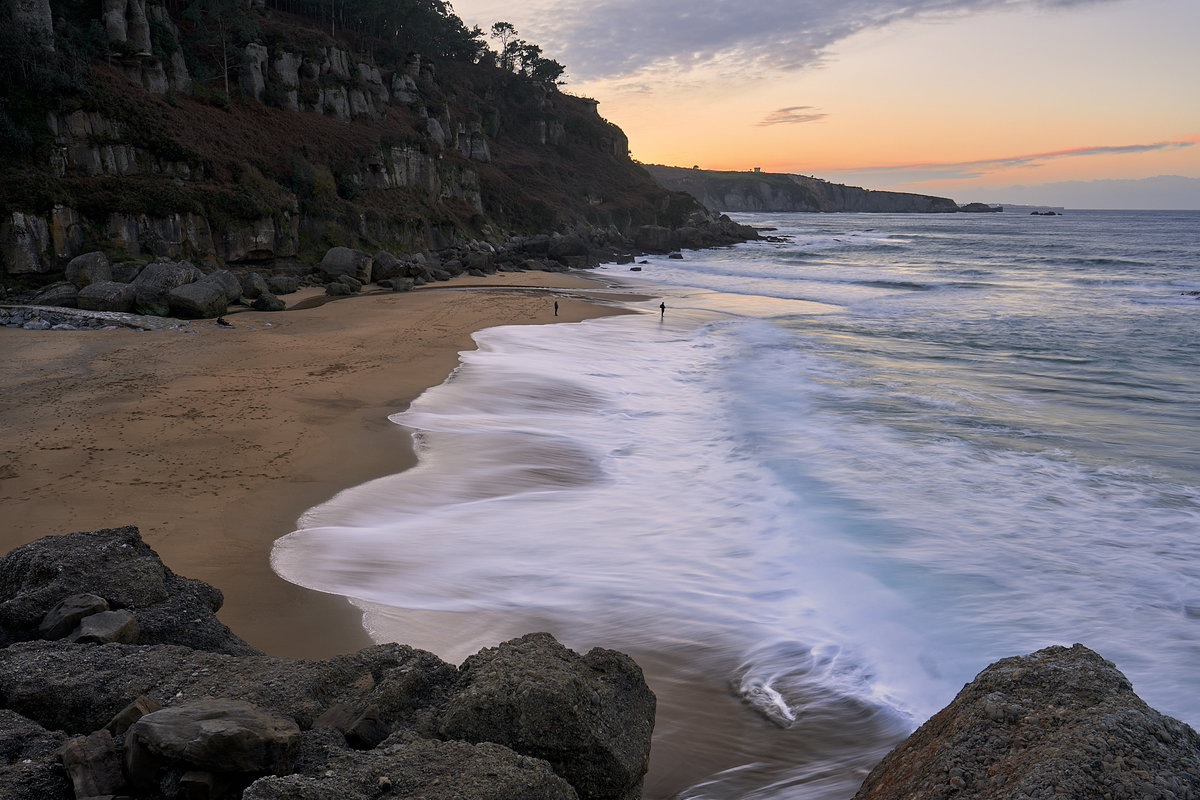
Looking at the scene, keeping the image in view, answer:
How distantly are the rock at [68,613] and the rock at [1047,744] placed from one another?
459 centimetres

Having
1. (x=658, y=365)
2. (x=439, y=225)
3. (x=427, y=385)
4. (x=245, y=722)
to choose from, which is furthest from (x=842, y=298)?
(x=245, y=722)

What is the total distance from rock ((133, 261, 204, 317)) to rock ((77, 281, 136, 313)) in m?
0.17

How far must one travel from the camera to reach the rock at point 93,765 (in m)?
3.01

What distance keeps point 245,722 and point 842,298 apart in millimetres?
34469

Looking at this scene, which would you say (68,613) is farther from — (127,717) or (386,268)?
(386,268)

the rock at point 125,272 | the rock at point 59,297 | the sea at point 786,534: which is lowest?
the sea at point 786,534

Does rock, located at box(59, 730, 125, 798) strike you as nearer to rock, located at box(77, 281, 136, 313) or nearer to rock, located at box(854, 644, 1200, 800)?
rock, located at box(854, 644, 1200, 800)

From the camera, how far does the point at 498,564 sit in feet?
23.8

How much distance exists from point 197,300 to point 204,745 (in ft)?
66.5

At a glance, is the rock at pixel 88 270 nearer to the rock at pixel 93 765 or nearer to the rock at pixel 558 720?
the rock at pixel 93 765

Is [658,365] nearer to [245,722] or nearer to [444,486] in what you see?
[444,486]

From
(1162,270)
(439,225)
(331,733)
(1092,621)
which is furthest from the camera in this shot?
(1162,270)

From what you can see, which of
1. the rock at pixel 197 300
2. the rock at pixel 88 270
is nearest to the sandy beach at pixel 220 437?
the rock at pixel 197 300

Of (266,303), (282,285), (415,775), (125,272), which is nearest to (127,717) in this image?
(415,775)
